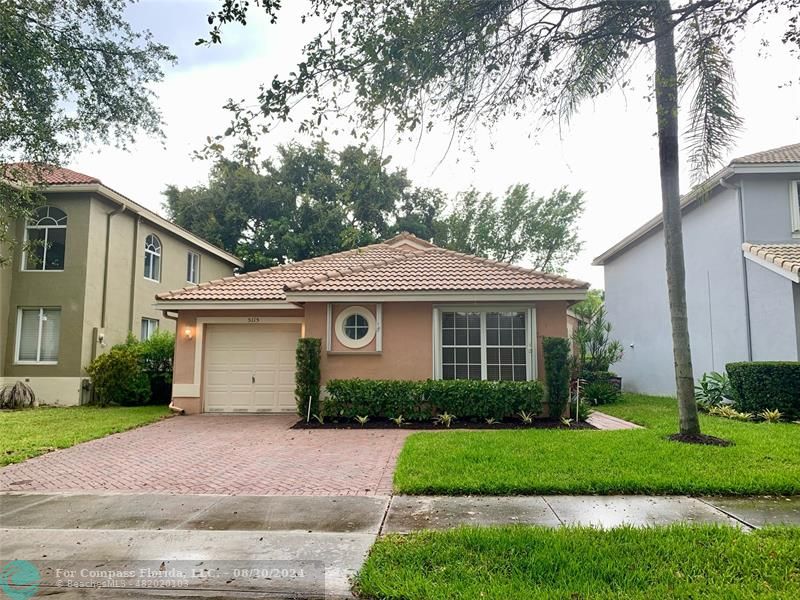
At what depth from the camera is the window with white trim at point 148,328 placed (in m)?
17.9

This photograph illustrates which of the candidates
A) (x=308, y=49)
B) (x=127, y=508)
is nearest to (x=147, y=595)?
(x=127, y=508)

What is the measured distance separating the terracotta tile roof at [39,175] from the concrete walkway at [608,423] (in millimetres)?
12906

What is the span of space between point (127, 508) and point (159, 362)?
37.3 ft

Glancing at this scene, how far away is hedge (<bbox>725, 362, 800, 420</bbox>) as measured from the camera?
10.4 metres

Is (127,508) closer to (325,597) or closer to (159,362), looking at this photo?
(325,597)

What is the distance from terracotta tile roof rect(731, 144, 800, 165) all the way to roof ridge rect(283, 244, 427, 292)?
8.55 metres

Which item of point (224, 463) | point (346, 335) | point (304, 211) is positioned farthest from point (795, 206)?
point (304, 211)

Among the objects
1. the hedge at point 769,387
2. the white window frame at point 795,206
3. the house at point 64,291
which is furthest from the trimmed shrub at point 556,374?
the house at point 64,291

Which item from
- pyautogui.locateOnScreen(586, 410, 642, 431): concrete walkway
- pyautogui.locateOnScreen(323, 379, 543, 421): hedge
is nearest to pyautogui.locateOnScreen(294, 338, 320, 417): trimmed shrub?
pyautogui.locateOnScreen(323, 379, 543, 421): hedge

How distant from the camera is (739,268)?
12.7 meters

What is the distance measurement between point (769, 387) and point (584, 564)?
31.7 ft

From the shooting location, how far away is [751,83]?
21.7 feet

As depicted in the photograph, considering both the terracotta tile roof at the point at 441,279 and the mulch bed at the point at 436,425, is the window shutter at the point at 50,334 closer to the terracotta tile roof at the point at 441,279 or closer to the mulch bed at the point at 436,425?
the terracotta tile roof at the point at 441,279

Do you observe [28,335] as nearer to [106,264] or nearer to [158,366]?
[106,264]
